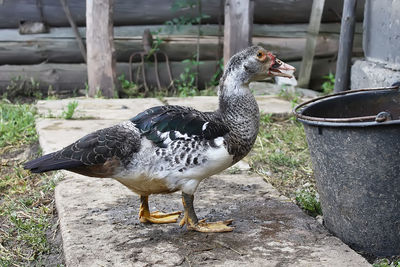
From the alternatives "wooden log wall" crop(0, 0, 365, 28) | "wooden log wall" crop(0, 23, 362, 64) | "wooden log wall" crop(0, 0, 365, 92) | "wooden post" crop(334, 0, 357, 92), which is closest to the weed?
"wooden post" crop(334, 0, 357, 92)

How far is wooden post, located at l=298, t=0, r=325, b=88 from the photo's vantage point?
7066 mm

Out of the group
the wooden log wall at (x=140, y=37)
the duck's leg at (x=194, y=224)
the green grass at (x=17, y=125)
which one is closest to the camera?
the duck's leg at (x=194, y=224)

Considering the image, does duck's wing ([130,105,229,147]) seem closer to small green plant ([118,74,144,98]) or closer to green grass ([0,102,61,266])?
green grass ([0,102,61,266])

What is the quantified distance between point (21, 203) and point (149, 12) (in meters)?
4.26

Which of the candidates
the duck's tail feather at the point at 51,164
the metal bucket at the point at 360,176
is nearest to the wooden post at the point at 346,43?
the metal bucket at the point at 360,176

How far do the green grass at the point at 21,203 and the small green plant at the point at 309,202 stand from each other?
1540 millimetres

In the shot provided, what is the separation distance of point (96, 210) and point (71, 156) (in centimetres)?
64

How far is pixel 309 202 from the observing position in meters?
3.45

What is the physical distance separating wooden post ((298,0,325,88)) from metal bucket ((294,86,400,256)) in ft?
14.5

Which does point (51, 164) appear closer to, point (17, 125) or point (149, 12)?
point (17, 125)

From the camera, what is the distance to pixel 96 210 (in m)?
3.25

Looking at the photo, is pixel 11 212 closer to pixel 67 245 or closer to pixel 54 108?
pixel 67 245

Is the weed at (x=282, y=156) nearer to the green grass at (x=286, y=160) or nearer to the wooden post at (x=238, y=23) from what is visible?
the green grass at (x=286, y=160)

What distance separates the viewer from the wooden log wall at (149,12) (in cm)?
705
